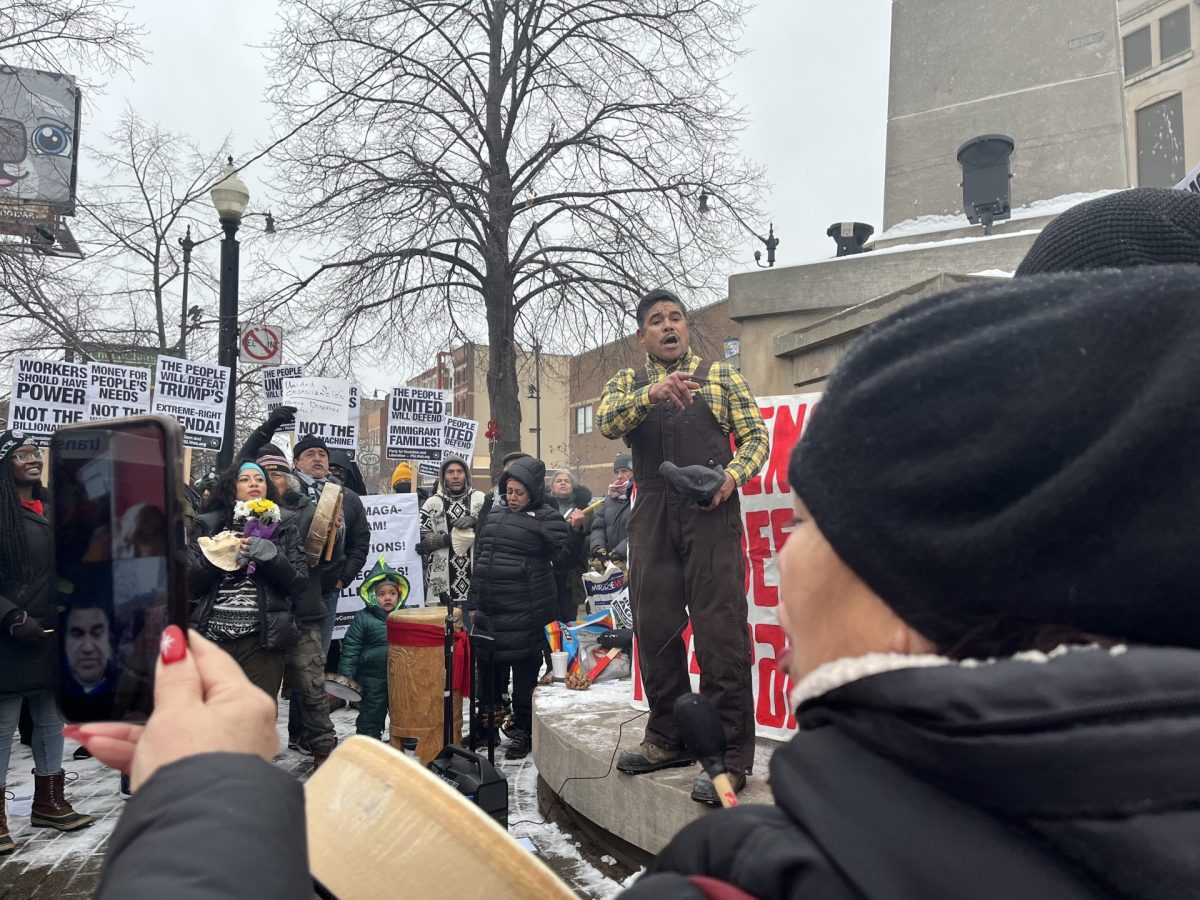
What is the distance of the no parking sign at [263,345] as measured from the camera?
11.7 meters

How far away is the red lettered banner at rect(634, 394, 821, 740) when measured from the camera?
14.5ft

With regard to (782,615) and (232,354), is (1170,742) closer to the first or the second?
(782,615)

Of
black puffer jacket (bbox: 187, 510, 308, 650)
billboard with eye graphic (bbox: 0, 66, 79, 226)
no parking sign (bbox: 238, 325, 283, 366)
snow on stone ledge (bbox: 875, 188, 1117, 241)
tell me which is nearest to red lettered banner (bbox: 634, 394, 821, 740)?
black puffer jacket (bbox: 187, 510, 308, 650)

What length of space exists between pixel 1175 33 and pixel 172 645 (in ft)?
142

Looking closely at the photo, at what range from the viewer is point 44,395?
7.28 m

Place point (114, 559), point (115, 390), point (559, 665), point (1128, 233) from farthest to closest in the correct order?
point (115, 390) < point (559, 665) < point (1128, 233) < point (114, 559)

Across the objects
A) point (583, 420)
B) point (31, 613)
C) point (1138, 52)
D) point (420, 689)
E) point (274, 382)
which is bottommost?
point (420, 689)

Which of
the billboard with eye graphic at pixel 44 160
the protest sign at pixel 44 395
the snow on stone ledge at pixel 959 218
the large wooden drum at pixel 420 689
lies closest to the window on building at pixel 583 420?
the billboard with eye graphic at pixel 44 160

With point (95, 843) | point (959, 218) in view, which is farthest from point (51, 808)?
point (959, 218)

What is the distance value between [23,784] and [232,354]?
5.92m

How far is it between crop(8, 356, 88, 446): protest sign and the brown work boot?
565 cm

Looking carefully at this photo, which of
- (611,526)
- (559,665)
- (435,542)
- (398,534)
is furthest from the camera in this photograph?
(398,534)

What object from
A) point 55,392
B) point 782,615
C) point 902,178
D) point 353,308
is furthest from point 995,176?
point 353,308

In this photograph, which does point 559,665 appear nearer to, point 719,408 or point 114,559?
point 719,408
